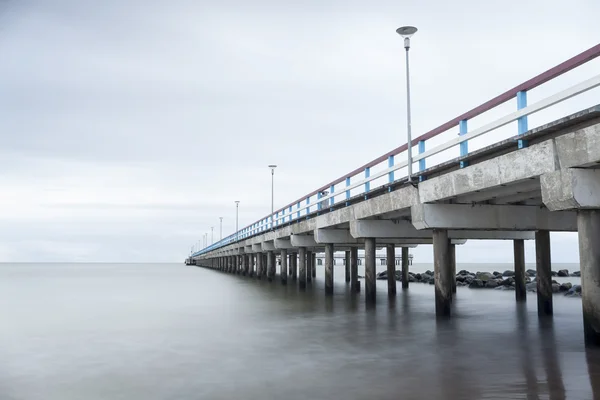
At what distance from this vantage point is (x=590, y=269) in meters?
9.38

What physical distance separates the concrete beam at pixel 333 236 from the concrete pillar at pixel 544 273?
9775 millimetres

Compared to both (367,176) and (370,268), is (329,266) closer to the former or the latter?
(370,268)

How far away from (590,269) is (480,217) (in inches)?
219

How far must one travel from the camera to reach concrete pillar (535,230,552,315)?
16.6 metres

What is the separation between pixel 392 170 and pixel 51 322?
37.4ft

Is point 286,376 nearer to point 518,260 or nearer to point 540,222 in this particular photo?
point 540,222

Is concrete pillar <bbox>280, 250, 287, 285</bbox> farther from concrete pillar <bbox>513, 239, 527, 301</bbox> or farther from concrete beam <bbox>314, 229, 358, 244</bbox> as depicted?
concrete pillar <bbox>513, 239, 527, 301</bbox>

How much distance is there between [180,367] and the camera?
30.8 feet

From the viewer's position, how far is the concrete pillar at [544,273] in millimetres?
16625

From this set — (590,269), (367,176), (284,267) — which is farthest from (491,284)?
(590,269)

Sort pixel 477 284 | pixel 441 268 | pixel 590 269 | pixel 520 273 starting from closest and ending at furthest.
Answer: pixel 590 269
pixel 441 268
pixel 520 273
pixel 477 284

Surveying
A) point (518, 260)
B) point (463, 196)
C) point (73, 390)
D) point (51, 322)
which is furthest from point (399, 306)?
point (73, 390)

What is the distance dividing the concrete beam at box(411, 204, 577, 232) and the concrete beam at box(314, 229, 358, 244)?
10.6 metres

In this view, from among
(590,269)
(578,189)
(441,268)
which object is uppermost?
(578,189)
